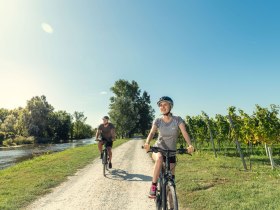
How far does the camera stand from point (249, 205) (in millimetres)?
7148

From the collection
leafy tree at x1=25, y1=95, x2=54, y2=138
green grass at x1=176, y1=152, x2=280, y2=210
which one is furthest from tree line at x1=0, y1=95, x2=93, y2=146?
green grass at x1=176, y1=152, x2=280, y2=210

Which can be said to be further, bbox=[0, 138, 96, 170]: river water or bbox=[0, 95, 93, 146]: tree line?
bbox=[0, 95, 93, 146]: tree line

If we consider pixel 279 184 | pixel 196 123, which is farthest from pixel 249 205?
pixel 196 123

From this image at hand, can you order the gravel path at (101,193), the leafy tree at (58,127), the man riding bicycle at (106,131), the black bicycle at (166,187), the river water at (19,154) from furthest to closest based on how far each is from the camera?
the leafy tree at (58,127), the river water at (19,154), the man riding bicycle at (106,131), the gravel path at (101,193), the black bicycle at (166,187)

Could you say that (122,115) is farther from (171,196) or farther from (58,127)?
(171,196)

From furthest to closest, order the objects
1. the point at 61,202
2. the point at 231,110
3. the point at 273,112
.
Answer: the point at 231,110 → the point at 273,112 → the point at 61,202

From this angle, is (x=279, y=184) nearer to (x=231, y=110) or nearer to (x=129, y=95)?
(x=231, y=110)

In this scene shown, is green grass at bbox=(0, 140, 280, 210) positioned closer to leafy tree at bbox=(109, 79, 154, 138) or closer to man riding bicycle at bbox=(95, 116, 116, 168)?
man riding bicycle at bbox=(95, 116, 116, 168)

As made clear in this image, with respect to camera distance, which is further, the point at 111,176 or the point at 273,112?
the point at 273,112

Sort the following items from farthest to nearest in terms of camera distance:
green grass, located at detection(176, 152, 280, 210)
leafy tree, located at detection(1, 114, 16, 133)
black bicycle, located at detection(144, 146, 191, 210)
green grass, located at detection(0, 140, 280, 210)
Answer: leafy tree, located at detection(1, 114, 16, 133)
green grass, located at detection(0, 140, 280, 210)
green grass, located at detection(176, 152, 280, 210)
black bicycle, located at detection(144, 146, 191, 210)

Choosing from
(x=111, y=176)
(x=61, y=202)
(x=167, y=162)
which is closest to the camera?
(x=167, y=162)

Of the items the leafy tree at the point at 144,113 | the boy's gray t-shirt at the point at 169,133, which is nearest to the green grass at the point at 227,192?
the boy's gray t-shirt at the point at 169,133

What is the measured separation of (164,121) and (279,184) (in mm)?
5457

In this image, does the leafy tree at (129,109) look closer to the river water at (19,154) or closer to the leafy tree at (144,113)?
the leafy tree at (144,113)
